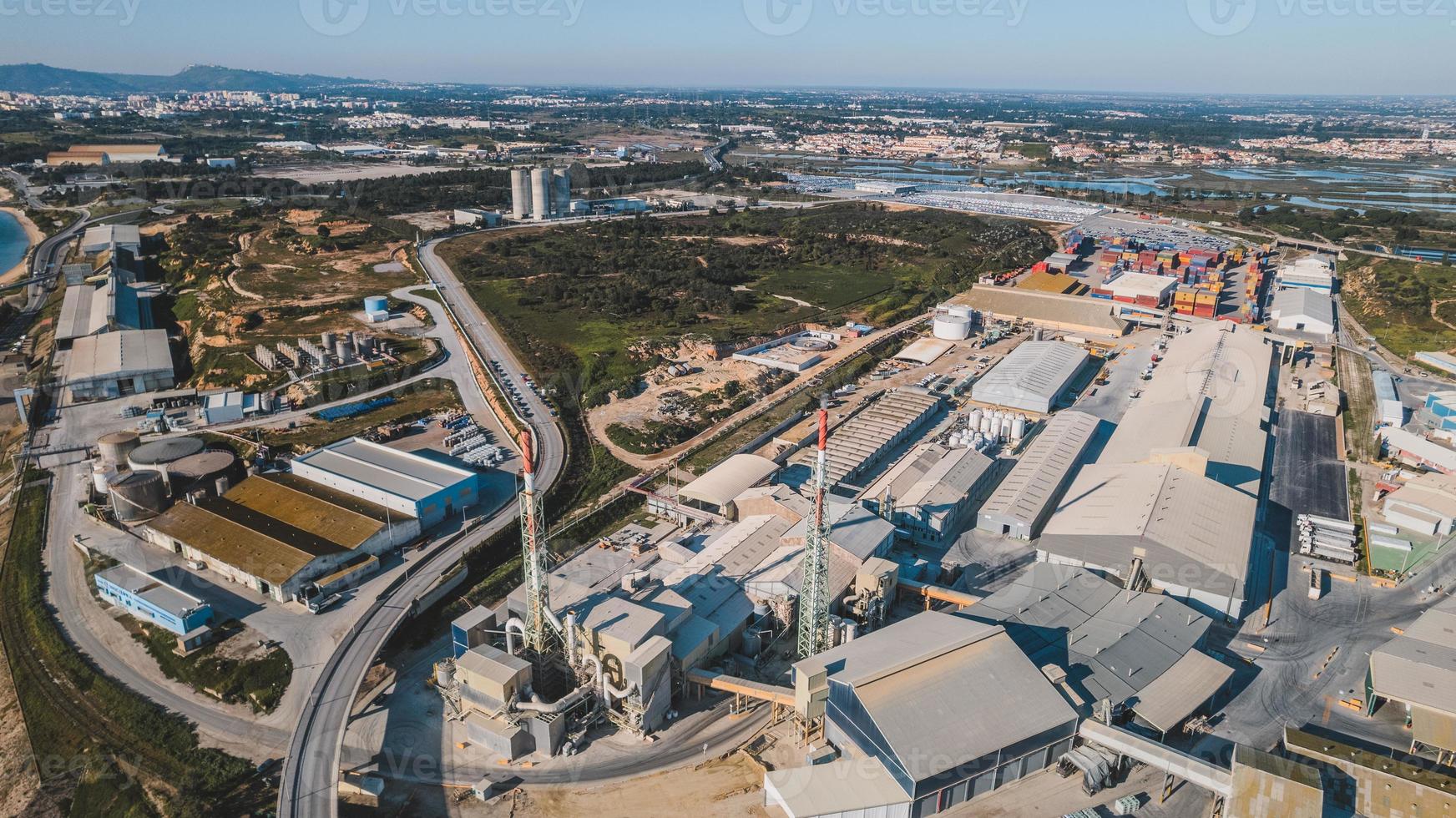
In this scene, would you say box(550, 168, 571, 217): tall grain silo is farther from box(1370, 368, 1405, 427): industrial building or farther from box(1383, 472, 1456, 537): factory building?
box(1383, 472, 1456, 537): factory building

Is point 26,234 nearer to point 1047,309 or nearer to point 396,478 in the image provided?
point 396,478

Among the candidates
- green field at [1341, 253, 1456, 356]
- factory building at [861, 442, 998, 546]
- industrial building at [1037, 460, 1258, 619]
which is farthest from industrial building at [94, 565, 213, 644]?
Answer: green field at [1341, 253, 1456, 356]

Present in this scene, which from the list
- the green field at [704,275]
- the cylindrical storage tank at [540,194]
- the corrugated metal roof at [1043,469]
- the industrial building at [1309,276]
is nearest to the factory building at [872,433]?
the corrugated metal roof at [1043,469]

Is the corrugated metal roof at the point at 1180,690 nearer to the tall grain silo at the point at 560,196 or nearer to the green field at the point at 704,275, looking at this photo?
the green field at the point at 704,275

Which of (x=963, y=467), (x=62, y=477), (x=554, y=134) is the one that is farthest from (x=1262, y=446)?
(x=554, y=134)

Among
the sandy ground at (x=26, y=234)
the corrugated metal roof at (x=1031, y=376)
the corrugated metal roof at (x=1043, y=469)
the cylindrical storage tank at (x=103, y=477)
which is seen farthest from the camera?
the sandy ground at (x=26, y=234)

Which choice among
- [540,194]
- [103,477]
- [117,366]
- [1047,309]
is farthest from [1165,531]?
[540,194]
